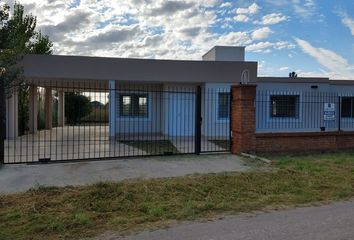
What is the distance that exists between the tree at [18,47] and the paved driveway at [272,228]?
231 inches

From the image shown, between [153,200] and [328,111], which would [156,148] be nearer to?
[328,111]

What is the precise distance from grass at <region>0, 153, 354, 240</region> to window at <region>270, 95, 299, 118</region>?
1234cm

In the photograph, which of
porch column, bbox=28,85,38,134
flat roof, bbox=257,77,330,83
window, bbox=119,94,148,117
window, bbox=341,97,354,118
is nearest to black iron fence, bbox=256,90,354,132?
flat roof, bbox=257,77,330,83

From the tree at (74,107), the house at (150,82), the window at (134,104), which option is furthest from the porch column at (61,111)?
the window at (134,104)

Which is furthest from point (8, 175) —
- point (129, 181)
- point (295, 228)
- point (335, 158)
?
point (335, 158)

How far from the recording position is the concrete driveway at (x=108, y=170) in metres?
9.41

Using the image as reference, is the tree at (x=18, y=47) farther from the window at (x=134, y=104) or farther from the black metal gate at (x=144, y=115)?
the window at (x=134, y=104)

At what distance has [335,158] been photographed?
43.4 feet

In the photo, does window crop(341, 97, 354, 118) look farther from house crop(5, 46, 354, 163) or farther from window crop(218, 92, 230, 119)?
window crop(218, 92, 230, 119)

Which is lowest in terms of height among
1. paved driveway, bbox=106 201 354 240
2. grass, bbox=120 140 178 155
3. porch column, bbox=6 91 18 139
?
paved driveway, bbox=106 201 354 240

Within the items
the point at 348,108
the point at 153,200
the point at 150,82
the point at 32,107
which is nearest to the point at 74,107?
the point at 32,107

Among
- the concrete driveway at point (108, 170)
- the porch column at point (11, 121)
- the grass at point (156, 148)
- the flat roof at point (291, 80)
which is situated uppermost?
the flat roof at point (291, 80)

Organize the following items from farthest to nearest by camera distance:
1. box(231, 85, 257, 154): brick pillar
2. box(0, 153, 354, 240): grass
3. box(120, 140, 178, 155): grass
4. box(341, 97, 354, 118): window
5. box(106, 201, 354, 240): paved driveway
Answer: box(341, 97, 354, 118): window
box(120, 140, 178, 155): grass
box(231, 85, 257, 154): brick pillar
box(0, 153, 354, 240): grass
box(106, 201, 354, 240): paved driveway

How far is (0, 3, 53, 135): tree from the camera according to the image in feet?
34.2
